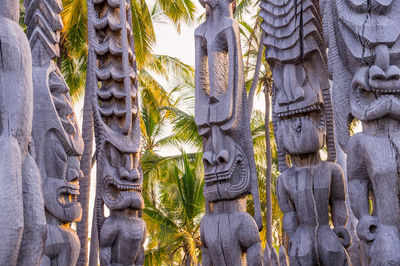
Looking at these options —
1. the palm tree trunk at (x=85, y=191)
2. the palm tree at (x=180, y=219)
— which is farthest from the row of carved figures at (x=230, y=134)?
the palm tree at (x=180, y=219)

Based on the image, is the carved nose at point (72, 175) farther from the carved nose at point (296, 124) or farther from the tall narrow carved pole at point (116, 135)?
the carved nose at point (296, 124)

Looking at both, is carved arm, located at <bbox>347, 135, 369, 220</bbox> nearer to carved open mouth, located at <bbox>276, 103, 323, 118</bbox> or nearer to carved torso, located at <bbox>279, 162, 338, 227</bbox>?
carved torso, located at <bbox>279, 162, 338, 227</bbox>

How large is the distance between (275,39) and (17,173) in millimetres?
2850

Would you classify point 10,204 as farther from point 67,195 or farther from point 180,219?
point 180,219

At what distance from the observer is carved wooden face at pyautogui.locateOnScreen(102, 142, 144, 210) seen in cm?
558

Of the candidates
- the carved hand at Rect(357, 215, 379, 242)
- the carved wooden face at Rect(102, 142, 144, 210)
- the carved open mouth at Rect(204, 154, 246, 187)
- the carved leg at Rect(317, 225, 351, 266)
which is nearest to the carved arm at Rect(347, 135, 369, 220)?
the carved hand at Rect(357, 215, 379, 242)

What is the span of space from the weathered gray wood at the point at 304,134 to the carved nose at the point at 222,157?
49 cm

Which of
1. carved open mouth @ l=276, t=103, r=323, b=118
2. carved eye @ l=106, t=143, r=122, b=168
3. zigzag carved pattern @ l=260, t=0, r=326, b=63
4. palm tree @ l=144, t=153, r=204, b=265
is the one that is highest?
zigzag carved pattern @ l=260, t=0, r=326, b=63

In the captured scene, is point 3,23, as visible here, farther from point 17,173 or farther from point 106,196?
point 106,196

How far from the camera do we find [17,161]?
8.76 feet

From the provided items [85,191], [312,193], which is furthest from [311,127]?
[85,191]

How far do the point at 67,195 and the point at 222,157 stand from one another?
63.2 inches

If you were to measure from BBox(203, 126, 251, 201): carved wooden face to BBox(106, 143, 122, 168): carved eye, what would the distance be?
1.09m

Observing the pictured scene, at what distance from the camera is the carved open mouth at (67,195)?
536 cm
